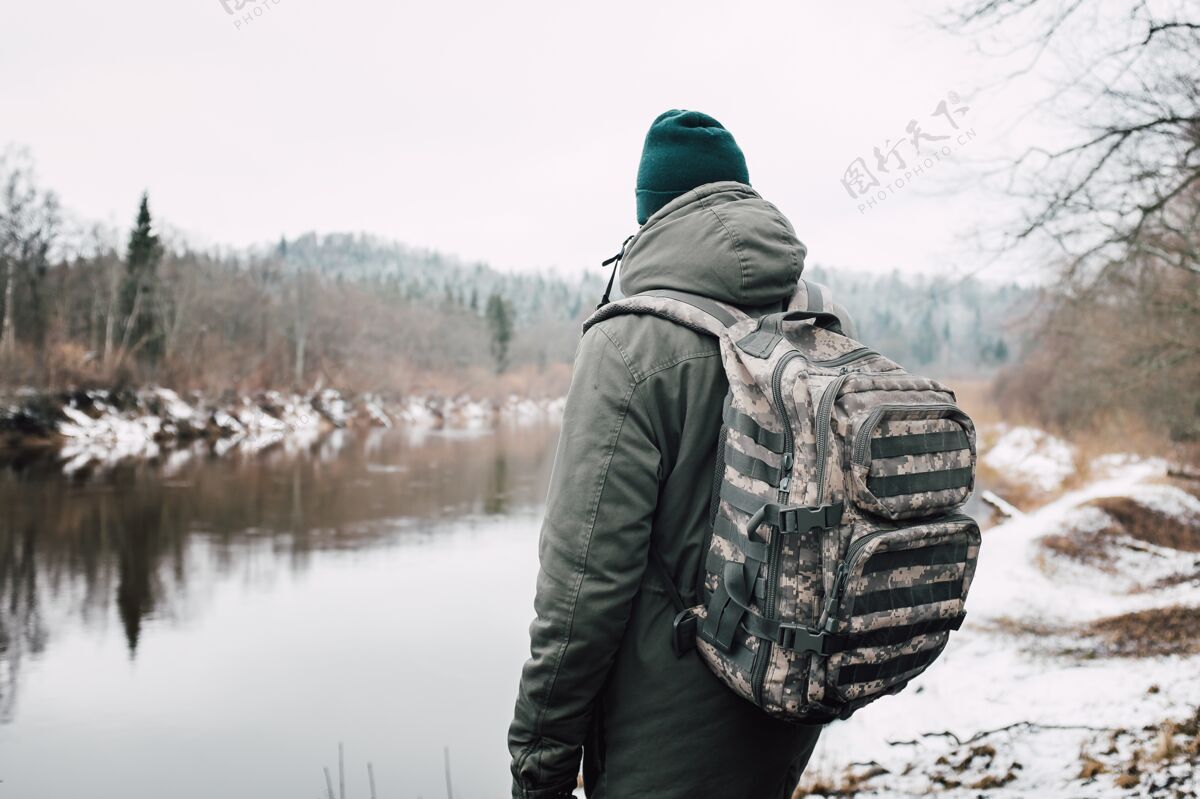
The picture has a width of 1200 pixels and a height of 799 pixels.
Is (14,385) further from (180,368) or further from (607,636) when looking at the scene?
(607,636)

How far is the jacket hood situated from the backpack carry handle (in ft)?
0.26

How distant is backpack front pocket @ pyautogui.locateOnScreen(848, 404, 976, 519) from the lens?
5.09 ft

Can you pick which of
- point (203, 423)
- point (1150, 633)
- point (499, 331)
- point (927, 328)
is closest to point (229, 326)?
point (203, 423)

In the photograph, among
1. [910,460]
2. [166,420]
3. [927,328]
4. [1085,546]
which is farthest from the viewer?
[927,328]

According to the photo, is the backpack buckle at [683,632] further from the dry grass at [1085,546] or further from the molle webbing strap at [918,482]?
the dry grass at [1085,546]

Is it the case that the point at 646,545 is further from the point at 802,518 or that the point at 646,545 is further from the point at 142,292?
the point at 142,292

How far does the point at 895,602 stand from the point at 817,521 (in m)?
0.24

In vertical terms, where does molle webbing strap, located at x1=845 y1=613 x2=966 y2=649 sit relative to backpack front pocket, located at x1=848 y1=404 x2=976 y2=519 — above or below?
below

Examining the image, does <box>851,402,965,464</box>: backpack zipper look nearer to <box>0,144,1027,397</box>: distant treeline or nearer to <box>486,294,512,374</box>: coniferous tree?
<box>0,144,1027,397</box>: distant treeline

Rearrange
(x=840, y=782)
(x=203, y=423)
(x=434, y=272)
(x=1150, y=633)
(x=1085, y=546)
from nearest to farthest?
(x=840, y=782) < (x=1150, y=633) < (x=1085, y=546) < (x=203, y=423) < (x=434, y=272)

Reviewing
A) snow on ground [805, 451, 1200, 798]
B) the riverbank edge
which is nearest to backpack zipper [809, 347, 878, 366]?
snow on ground [805, 451, 1200, 798]

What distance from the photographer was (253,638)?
1014 cm

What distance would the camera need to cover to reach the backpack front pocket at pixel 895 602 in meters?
1.54

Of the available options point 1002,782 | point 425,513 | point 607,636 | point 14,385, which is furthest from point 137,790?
point 14,385
